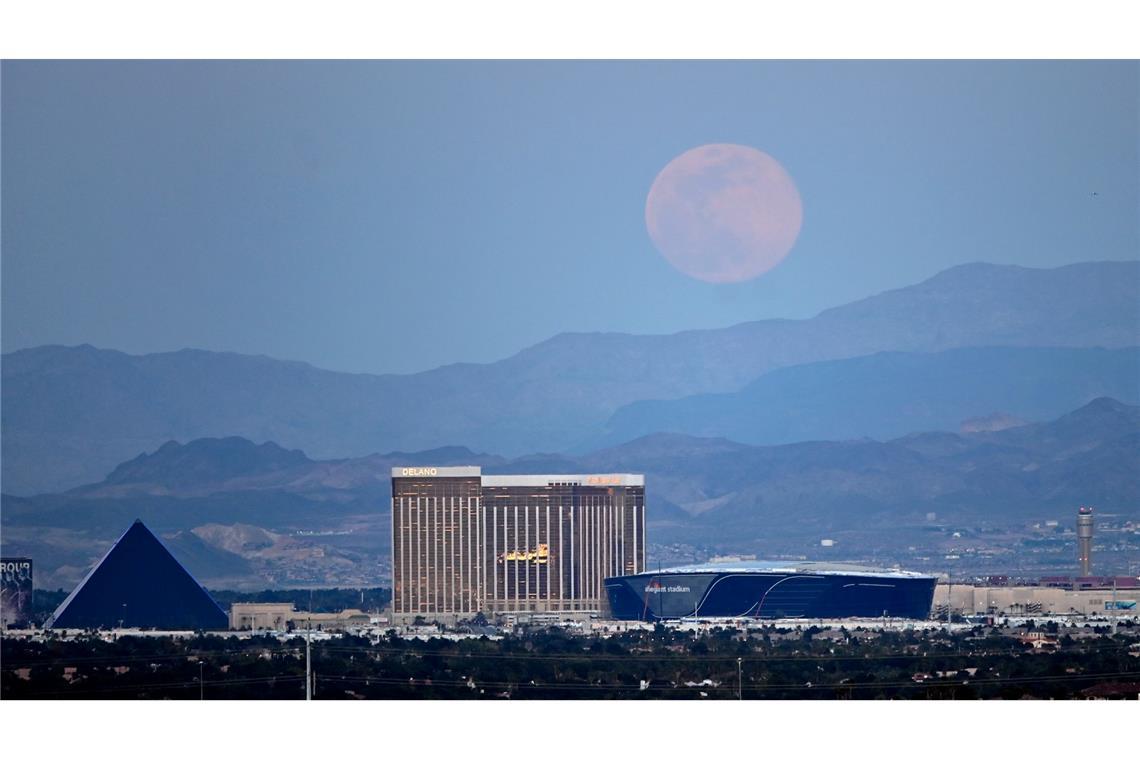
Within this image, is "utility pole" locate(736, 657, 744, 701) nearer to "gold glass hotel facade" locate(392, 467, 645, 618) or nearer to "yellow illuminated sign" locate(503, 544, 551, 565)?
"gold glass hotel facade" locate(392, 467, 645, 618)

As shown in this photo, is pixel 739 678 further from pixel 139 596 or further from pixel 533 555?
pixel 533 555

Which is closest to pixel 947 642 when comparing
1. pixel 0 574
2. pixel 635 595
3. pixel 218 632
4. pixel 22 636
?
pixel 635 595

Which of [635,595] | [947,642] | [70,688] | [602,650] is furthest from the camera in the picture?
[635,595]

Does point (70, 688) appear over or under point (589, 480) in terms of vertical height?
under

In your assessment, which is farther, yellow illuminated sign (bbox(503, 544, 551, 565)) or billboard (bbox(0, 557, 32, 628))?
yellow illuminated sign (bbox(503, 544, 551, 565))

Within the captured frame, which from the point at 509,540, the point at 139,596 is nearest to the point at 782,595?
the point at 509,540

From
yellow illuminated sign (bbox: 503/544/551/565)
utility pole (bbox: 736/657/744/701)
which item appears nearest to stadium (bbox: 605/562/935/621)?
yellow illuminated sign (bbox: 503/544/551/565)

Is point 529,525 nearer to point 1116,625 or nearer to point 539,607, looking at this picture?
point 539,607
